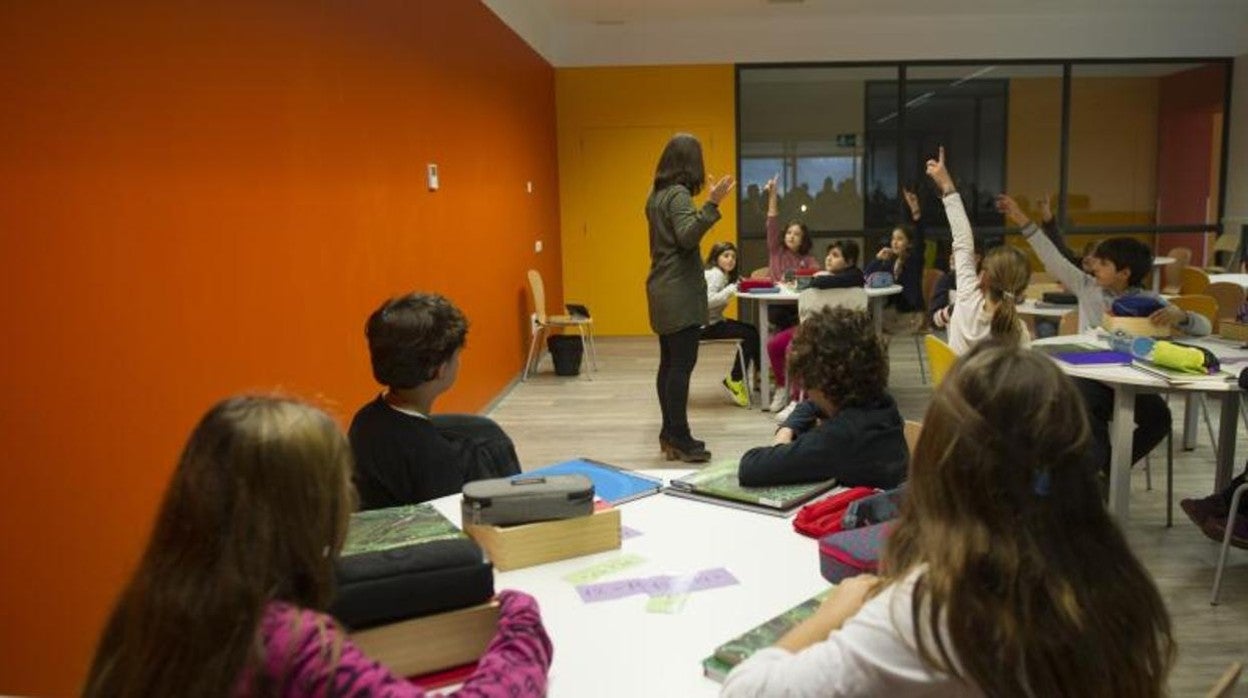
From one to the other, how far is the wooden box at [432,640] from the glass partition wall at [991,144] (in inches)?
341

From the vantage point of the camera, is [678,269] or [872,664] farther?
[678,269]

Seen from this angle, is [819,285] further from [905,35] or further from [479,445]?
[905,35]

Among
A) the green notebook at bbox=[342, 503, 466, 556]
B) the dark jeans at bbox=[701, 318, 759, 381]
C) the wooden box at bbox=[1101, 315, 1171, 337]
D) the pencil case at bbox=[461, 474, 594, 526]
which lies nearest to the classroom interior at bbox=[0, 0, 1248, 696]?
the green notebook at bbox=[342, 503, 466, 556]

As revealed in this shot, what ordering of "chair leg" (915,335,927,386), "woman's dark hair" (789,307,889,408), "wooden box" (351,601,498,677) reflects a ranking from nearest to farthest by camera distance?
"wooden box" (351,601,498,677) < "woman's dark hair" (789,307,889,408) < "chair leg" (915,335,927,386)

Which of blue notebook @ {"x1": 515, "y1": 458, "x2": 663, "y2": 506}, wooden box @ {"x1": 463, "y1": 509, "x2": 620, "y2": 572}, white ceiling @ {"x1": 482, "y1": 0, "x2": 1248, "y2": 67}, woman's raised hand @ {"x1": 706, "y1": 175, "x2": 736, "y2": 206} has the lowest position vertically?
blue notebook @ {"x1": 515, "y1": 458, "x2": 663, "y2": 506}

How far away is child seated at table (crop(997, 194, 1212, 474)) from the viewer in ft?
12.4

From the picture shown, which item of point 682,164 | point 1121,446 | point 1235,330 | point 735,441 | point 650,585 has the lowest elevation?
point 735,441

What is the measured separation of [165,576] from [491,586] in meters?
0.44

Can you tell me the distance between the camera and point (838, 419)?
2.23 meters

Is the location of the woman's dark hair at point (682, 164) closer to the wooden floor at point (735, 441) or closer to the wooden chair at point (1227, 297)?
the wooden floor at point (735, 441)

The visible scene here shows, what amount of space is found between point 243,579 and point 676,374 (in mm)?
3861

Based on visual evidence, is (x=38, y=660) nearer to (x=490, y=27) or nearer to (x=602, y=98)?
(x=490, y=27)

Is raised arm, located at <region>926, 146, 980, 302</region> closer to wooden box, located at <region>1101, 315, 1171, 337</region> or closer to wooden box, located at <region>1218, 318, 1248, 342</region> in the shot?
wooden box, located at <region>1101, 315, 1171, 337</region>

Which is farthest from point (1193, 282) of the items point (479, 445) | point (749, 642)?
point (749, 642)
